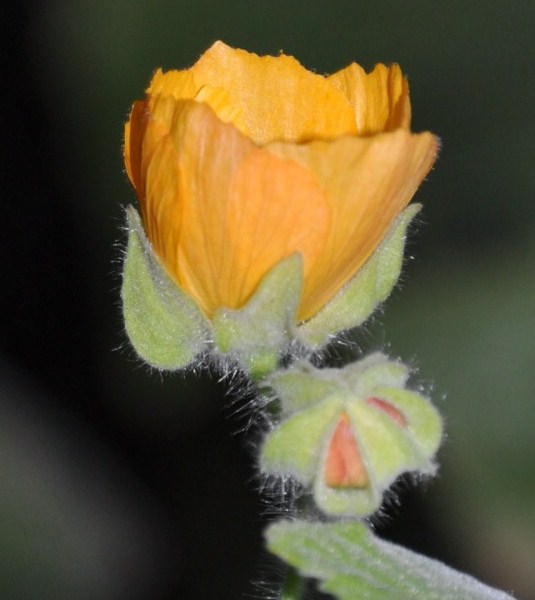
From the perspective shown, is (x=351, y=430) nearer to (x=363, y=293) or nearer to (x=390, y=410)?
(x=390, y=410)

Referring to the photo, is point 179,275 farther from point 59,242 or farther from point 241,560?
point 59,242

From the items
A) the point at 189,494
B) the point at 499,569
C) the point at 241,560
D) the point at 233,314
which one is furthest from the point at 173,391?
the point at 233,314

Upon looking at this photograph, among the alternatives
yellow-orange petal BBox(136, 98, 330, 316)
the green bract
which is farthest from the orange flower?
the green bract

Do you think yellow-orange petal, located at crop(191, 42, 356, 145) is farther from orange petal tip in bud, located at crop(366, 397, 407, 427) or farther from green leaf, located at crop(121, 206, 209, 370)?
orange petal tip in bud, located at crop(366, 397, 407, 427)

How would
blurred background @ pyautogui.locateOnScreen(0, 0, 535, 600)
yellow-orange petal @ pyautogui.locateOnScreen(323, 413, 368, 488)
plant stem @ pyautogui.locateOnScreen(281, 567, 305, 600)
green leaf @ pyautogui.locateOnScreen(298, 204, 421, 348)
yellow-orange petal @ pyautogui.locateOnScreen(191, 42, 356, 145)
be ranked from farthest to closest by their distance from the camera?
blurred background @ pyautogui.locateOnScreen(0, 0, 535, 600) < yellow-orange petal @ pyautogui.locateOnScreen(191, 42, 356, 145) < green leaf @ pyautogui.locateOnScreen(298, 204, 421, 348) < plant stem @ pyautogui.locateOnScreen(281, 567, 305, 600) < yellow-orange petal @ pyautogui.locateOnScreen(323, 413, 368, 488)

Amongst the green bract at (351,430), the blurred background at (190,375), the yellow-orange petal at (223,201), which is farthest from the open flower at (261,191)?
the blurred background at (190,375)

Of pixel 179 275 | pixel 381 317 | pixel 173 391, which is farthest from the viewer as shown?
pixel 173 391
